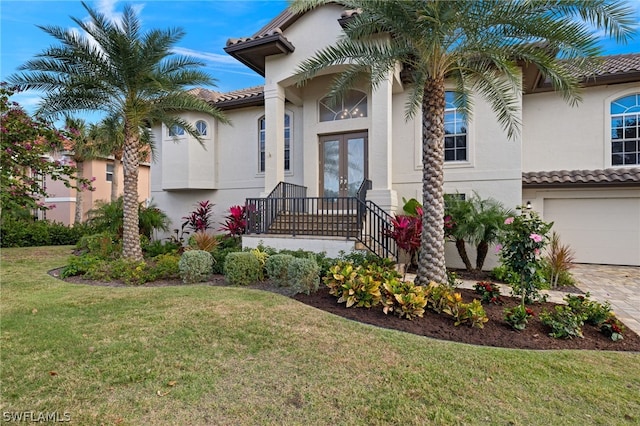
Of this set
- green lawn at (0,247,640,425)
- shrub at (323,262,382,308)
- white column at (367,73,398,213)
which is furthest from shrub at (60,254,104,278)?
white column at (367,73,398,213)

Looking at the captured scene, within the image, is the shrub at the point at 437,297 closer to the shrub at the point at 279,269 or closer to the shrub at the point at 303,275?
the shrub at the point at 303,275

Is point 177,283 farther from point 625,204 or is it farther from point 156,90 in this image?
point 625,204

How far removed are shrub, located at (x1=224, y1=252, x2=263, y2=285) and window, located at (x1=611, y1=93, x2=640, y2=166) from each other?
11.8m

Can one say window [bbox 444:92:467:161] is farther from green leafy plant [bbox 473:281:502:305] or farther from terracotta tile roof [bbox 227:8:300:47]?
green leafy plant [bbox 473:281:502:305]

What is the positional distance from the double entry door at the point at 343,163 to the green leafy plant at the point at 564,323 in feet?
24.0

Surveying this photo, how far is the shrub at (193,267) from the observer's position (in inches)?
299

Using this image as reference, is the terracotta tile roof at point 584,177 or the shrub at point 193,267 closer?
the shrub at point 193,267

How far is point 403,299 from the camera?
16.3 feet

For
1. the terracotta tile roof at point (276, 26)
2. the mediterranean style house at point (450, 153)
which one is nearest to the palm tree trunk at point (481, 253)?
the mediterranean style house at point (450, 153)

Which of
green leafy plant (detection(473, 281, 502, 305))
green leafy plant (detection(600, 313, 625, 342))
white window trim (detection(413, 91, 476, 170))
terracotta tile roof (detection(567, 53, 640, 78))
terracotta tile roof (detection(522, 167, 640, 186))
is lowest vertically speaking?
green leafy plant (detection(600, 313, 625, 342))

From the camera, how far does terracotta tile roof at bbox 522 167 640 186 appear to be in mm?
9797

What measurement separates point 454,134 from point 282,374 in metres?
9.90

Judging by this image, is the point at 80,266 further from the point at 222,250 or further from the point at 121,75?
the point at 121,75

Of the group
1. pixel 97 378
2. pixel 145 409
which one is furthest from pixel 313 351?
pixel 97 378
